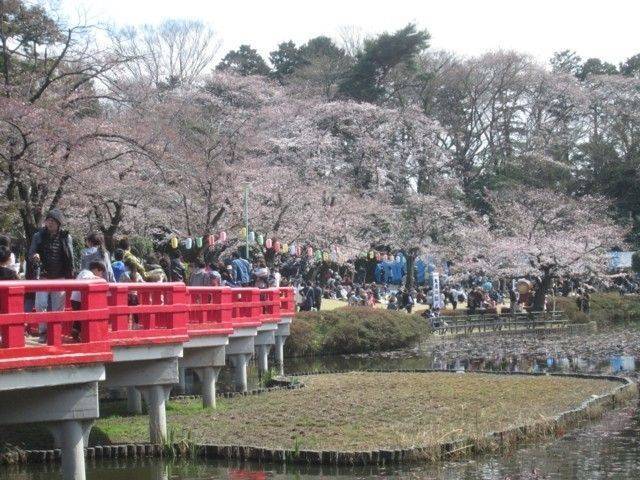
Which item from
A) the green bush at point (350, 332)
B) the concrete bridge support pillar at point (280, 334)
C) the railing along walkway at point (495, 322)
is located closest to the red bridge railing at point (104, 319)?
the concrete bridge support pillar at point (280, 334)

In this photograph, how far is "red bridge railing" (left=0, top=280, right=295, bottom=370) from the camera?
367 inches

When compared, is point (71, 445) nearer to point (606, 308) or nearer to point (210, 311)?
point (210, 311)

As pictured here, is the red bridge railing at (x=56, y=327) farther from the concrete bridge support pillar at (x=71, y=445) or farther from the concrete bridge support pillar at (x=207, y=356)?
the concrete bridge support pillar at (x=207, y=356)

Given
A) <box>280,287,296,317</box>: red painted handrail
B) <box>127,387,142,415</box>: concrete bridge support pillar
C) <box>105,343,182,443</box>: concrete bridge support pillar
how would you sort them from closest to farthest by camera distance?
<box>105,343,182,443</box>: concrete bridge support pillar, <box>127,387,142,415</box>: concrete bridge support pillar, <box>280,287,296,317</box>: red painted handrail

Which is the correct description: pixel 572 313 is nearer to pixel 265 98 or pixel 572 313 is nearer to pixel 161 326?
pixel 265 98

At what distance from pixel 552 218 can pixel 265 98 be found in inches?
655

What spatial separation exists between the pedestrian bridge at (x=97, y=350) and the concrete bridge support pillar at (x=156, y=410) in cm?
1

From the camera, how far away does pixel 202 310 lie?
16516mm

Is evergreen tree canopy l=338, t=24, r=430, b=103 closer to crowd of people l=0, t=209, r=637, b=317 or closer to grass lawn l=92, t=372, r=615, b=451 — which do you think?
crowd of people l=0, t=209, r=637, b=317

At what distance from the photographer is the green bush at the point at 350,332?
32.2 metres

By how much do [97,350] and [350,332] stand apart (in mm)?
23646

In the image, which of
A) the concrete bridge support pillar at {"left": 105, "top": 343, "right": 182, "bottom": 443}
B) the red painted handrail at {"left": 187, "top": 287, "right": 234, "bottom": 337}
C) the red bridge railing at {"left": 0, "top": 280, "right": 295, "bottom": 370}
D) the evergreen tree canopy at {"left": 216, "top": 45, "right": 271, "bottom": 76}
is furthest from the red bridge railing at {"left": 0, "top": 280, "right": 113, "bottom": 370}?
the evergreen tree canopy at {"left": 216, "top": 45, "right": 271, "bottom": 76}

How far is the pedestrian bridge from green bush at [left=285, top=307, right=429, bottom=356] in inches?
509

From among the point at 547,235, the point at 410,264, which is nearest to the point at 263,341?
the point at 410,264
